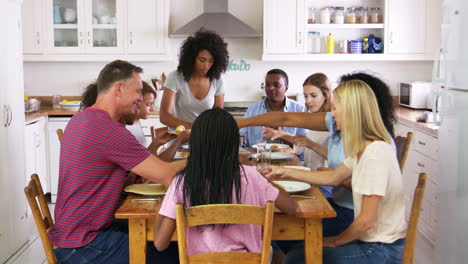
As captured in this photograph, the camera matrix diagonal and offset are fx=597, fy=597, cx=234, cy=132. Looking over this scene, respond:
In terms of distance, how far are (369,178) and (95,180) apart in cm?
106

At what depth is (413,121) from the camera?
15.2 feet

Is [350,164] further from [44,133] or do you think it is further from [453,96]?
[44,133]

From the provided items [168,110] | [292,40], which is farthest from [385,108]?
[292,40]

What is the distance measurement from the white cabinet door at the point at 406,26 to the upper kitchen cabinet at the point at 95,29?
83.0 inches

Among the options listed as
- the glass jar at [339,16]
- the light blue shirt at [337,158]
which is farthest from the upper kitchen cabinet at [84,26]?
the light blue shirt at [337,158]

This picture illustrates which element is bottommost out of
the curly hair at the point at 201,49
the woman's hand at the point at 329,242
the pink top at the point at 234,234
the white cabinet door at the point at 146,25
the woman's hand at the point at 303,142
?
the woman's hand at the point at 329,242

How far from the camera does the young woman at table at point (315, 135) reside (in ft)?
10.8

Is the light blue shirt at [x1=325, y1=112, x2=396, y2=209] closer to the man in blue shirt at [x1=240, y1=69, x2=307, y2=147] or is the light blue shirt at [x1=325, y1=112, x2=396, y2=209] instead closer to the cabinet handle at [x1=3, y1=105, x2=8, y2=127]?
the man in blue shirt at [x1=240, y1=69, x2=307, y2=147]

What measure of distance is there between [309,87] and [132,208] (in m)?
1.67

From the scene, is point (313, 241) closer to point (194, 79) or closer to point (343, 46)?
point (194, 79)

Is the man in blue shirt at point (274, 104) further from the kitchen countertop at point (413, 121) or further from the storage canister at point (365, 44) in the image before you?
the storage canister at point (365, 44)

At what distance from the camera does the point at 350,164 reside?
8.29ft

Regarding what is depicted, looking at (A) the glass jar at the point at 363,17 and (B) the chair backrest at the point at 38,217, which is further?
(A) the glass jar at the point at 363,17

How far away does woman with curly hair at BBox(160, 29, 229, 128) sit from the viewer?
4.15 meters
